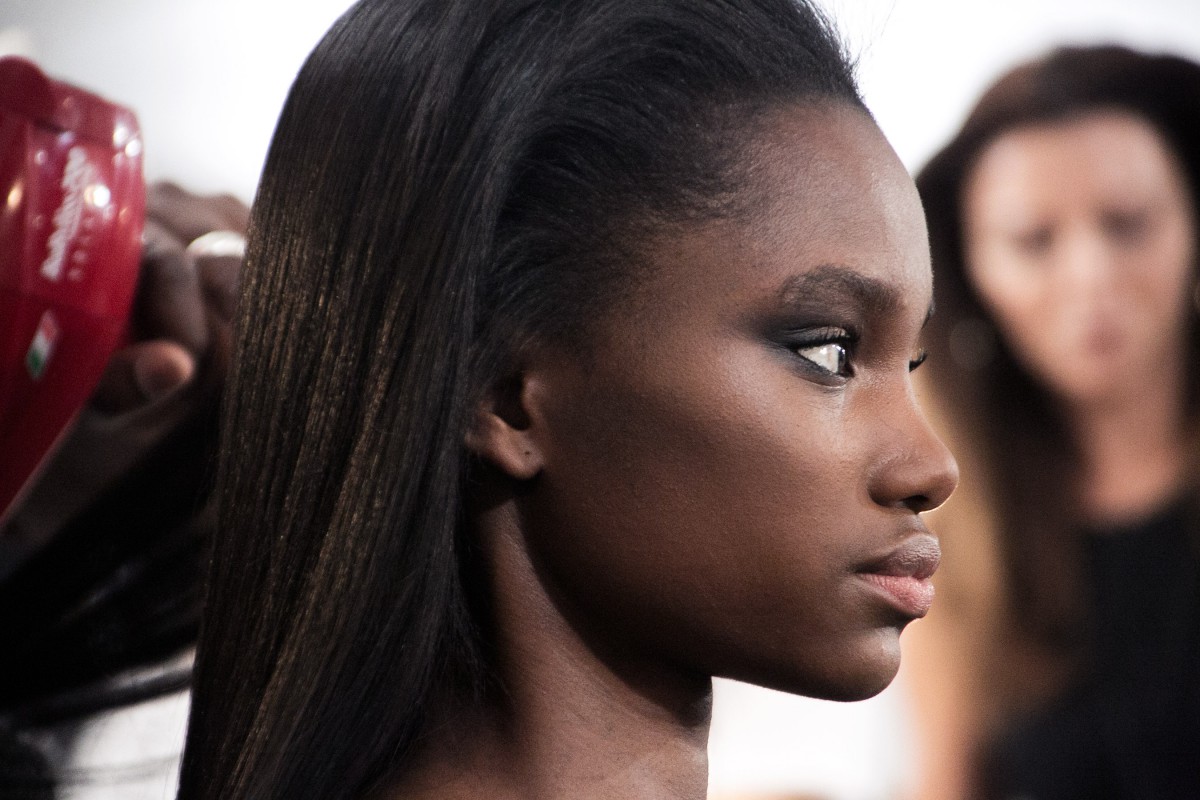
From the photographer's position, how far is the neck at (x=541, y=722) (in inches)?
31.1

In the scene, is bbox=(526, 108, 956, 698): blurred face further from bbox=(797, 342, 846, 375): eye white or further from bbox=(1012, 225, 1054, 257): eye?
bbox=(1012, 225, 1054, 257): eye

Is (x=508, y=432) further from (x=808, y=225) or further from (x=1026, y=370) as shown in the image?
(x=1026, y=370)

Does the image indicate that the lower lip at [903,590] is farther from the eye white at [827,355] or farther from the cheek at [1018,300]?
the cheek at [1018,300]

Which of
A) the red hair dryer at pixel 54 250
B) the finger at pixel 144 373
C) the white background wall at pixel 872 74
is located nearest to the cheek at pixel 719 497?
the red hair dryer at pixel 54 250

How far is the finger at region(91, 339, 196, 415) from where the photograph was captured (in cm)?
117

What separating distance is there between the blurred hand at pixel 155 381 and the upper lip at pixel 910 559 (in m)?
0.67

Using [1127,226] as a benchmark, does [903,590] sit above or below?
below

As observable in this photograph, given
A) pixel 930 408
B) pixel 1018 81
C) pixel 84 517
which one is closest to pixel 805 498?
pixel 84 517

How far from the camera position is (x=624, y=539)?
0.76m

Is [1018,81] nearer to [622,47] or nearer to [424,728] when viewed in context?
[622,47]

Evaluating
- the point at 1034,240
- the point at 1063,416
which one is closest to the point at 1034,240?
the point at 1034,240

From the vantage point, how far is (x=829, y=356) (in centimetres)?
78

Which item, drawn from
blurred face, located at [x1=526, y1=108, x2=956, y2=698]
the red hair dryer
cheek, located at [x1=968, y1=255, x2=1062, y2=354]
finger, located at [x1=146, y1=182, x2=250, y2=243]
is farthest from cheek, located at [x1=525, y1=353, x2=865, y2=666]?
cheek, located at [x1=968, y1=255, x2=1062, y2=354]

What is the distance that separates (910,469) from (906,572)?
6cm
